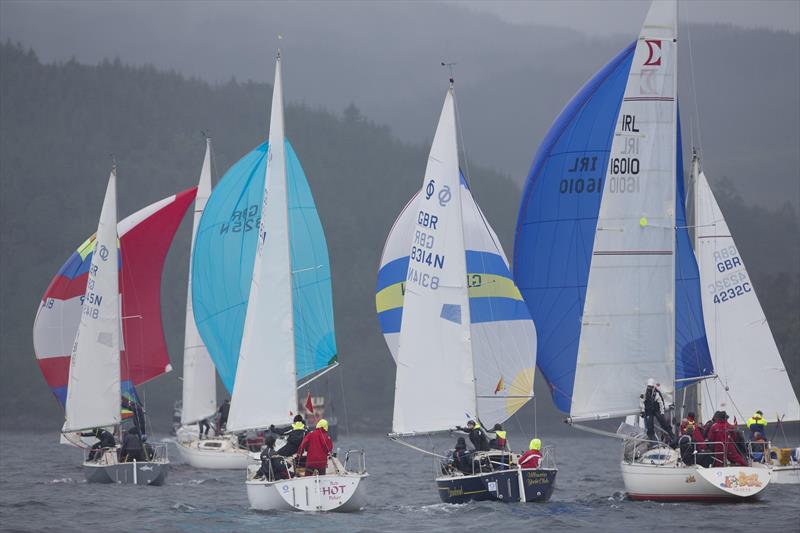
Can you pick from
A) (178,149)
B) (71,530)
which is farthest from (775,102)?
(71,530)

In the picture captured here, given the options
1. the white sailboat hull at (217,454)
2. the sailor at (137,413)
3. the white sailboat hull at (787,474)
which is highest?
the sailor at (137,413)

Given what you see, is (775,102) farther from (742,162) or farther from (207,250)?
(207,250)

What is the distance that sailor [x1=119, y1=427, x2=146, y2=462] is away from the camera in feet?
98.9

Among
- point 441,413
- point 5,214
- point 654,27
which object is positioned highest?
point 5,214

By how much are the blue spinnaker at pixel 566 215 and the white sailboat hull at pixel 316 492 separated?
5727mm

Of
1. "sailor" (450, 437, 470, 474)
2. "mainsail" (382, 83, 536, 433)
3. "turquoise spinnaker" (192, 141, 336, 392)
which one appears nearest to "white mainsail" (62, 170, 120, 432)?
"turquoise spinnaker" (192, 141, 336, 392)

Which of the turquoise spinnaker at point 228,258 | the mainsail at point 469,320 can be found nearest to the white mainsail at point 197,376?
the turquoise spinnaker at point 228,258

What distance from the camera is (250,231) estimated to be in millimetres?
32656

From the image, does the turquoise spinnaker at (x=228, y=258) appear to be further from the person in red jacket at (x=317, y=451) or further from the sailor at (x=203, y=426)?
the person in red jacket at (x=317, y=451)

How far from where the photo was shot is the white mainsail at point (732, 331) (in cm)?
3222

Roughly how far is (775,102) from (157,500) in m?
184

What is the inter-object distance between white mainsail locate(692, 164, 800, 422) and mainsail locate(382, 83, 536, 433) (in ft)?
23.5

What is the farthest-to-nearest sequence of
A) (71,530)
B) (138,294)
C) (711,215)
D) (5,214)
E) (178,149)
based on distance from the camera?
(178,149) < (5,214) < (138,294) < (711,215) < (71,530)

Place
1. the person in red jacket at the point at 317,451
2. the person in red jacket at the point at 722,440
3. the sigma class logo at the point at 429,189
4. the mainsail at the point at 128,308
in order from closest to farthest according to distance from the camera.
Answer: the person in red jacket at the point at 317,451, the person in red jacket at the point at 722,440, the sigma class logo at the point at 429,189, the mainsail at the point at 128,308
